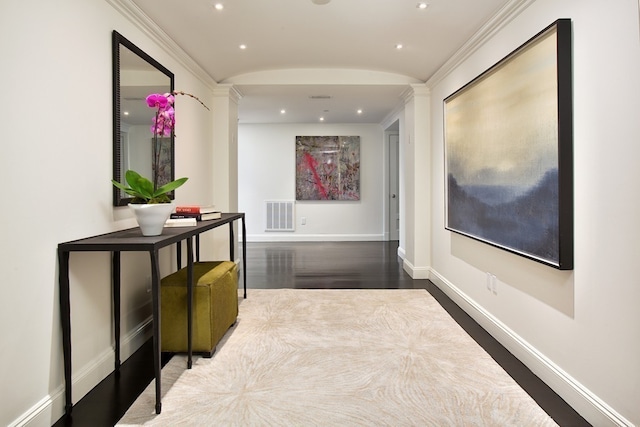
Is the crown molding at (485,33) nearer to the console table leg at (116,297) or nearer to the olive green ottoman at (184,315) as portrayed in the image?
the olive green ottoman at (184,315)

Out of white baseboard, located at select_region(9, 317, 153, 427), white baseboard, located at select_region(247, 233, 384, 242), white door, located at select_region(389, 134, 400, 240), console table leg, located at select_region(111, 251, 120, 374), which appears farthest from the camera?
white baseboard, located at select_region(247, 233, 384, 242)

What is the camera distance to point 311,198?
26.0 ft

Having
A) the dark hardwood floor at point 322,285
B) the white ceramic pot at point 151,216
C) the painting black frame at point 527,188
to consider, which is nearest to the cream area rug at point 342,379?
the dark hardwood floor at point 322,285

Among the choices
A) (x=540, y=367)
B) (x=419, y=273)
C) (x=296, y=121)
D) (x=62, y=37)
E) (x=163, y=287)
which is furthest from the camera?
(x=296, y=121)

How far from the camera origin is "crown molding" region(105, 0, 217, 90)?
8.04ft

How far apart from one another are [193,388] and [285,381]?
483mm

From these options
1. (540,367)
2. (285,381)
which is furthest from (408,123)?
(285,381)

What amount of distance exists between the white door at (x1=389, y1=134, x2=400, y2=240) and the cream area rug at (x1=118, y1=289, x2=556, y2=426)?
4.76m

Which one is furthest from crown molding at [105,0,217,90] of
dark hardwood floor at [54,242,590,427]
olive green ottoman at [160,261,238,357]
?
dark hardwood floor at [54,242,590,427]

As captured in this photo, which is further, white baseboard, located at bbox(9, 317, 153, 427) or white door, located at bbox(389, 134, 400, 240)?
white door, located at bbox(389, 134, 400, 240)

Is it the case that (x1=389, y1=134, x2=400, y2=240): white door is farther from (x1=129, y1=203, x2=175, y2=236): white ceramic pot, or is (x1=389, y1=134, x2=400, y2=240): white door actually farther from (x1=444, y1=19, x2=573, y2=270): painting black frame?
(x1=129, y1=203, x2=175, y2=236): white ceramic pot

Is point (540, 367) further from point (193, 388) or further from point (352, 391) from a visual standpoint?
point (193, 388)

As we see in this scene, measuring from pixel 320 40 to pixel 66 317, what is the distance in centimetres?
278

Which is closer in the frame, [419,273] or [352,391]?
[352,391]
